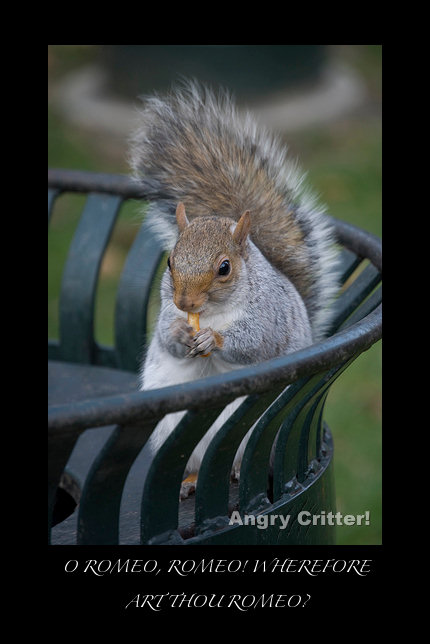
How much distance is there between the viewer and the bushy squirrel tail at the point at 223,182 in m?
1.67

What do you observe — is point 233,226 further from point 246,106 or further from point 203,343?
point 246,106

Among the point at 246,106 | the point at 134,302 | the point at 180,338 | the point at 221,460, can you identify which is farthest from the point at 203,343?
the point at 246,106

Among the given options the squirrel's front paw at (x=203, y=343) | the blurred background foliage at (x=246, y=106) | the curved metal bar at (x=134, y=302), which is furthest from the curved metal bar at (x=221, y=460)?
the blurred background foliage at (x=246, y=106)

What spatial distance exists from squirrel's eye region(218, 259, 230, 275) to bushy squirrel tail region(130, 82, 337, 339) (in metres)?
0.28

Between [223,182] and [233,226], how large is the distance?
8.4 inches

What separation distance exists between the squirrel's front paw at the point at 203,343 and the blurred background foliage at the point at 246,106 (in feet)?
8.08

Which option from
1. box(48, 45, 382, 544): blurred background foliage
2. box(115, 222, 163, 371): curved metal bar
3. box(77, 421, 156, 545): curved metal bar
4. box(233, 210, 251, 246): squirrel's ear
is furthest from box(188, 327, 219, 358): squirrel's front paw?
box(48, 45, 382, 544): blurred background foliage

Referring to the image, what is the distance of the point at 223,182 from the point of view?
5.51 feet

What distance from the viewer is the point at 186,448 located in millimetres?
1137

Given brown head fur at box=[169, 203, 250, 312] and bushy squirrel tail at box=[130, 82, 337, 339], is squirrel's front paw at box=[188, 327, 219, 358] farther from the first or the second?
bushy squirrel tail at box=[130, 82, 337, 339]

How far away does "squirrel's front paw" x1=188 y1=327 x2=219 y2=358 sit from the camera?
1335 mm

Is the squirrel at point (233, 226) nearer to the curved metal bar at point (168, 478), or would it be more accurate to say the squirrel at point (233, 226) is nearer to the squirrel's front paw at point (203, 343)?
the squirrel's front paw at point (203, 343)
